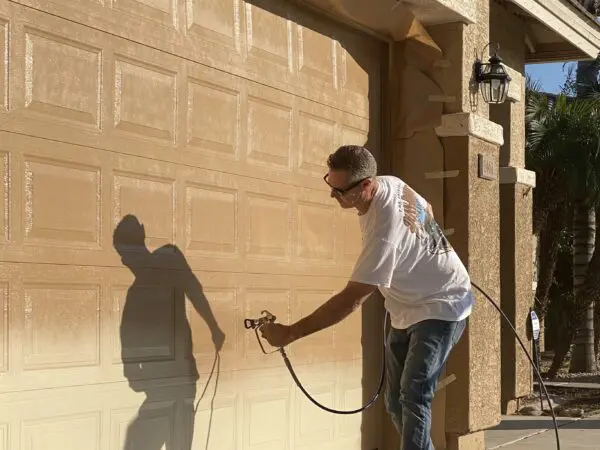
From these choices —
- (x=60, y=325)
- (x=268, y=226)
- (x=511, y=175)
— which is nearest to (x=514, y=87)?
(x=511, y=175)

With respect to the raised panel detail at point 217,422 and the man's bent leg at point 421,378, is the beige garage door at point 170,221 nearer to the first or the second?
the raised panel detail at point 217,422

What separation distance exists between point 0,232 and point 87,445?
117 centimetres

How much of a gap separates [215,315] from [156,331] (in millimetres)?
522

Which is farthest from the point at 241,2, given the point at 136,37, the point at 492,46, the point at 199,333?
the point at 492,46

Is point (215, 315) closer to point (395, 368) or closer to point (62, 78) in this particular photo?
point (395, 368)

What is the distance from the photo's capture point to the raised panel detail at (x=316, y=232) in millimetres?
7051

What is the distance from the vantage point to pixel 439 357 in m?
5.68

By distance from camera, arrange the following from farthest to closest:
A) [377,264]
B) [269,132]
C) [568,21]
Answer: [568,21] → [269,132] → [377,264]

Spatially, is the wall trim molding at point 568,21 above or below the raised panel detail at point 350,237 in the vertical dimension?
above

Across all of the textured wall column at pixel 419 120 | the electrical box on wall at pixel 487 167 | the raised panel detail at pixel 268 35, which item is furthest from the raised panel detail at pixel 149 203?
the electrical box on wall at pixel 487 167

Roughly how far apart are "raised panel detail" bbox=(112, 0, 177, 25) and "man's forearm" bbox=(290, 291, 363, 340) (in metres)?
1.79

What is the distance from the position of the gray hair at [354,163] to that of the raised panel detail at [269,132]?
1.15 m

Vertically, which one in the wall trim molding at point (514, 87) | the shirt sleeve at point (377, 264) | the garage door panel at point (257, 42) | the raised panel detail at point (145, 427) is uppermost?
the wall trim molding at point (514, 87)

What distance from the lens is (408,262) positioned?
219 inches
